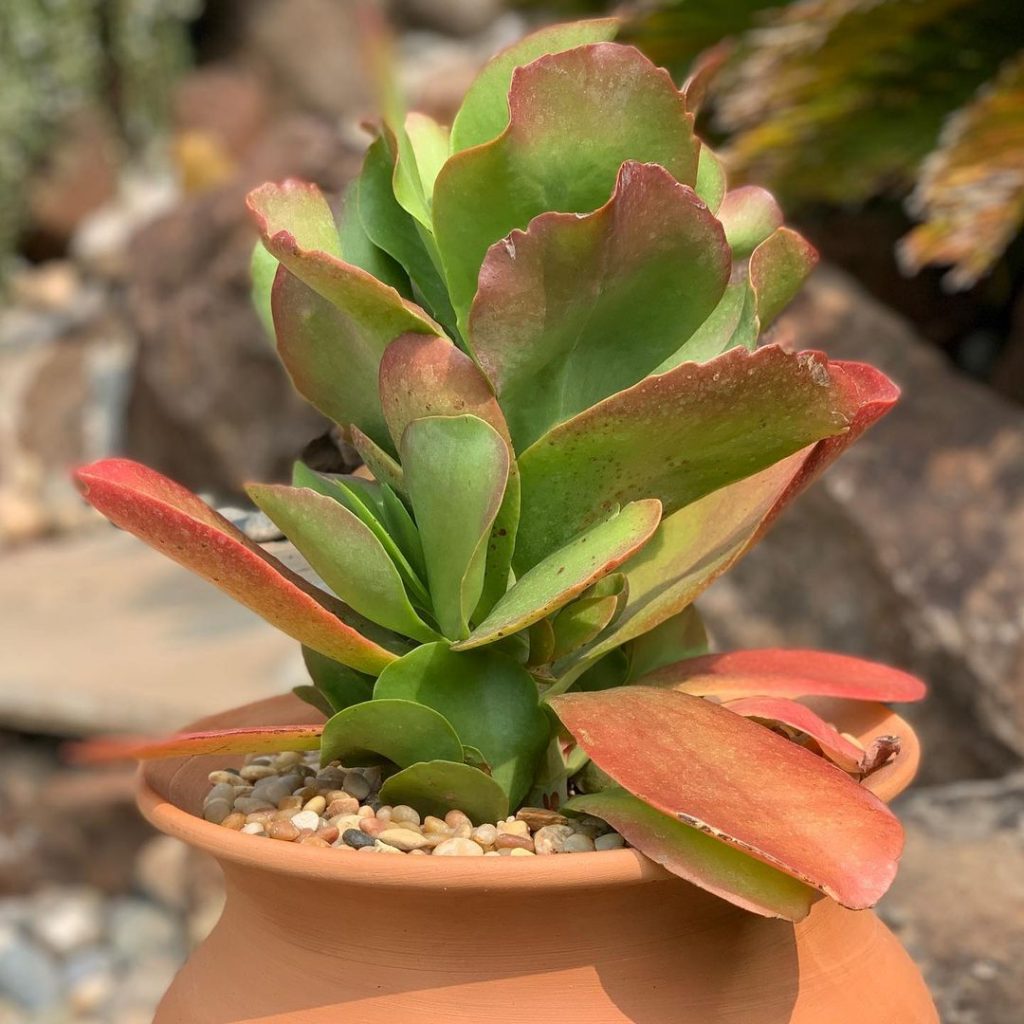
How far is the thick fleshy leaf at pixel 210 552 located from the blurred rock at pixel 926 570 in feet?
4.53

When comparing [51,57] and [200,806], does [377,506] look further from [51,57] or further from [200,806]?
[51,57]

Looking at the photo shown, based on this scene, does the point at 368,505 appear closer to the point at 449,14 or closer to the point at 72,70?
the point at 72,70

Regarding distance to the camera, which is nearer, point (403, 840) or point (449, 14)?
point (403, 840)

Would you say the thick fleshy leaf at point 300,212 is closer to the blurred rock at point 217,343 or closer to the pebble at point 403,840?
the pebble at point 403,840

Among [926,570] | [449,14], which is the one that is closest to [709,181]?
[926,570]

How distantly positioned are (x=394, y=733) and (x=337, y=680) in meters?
0.10

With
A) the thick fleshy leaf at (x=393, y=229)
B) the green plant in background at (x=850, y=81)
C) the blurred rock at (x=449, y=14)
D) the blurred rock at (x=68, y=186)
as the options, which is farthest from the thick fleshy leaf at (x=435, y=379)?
the blurred rock at (x=449, y=14)

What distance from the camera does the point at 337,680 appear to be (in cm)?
84

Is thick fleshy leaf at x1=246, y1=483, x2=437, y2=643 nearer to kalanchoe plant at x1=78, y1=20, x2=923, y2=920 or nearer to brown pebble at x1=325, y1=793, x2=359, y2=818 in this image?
kalanchoe plant at x1=78, y1=20, x2=923, y2=920

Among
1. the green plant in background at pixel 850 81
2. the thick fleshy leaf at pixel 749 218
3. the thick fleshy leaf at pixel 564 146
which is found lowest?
the green plant in background at pixel 850 81

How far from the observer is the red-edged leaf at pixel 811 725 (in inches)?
30.2

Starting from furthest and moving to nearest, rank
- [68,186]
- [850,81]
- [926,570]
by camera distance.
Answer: [68,186] → [850,81] → [926,570]

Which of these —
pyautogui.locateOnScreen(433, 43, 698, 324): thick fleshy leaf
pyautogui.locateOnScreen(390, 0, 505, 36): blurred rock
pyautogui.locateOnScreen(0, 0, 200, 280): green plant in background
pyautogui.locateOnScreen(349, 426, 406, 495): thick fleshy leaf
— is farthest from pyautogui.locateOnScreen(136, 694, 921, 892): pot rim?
pyautogui.locateOnScreen(390, 0, 505, 36): blurred rock

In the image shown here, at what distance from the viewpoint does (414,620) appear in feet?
2.55
